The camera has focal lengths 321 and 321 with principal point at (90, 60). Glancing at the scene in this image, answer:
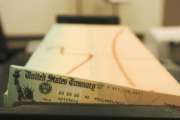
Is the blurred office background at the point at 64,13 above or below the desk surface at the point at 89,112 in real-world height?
above

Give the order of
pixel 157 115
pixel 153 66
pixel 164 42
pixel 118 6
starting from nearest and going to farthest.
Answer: pixel 157 115 → pixel 153 66 → pixel 164 42 → pixel 118 6

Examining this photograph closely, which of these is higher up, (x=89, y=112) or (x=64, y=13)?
(x=64, y=13)

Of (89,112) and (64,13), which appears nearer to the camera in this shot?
(89,112)

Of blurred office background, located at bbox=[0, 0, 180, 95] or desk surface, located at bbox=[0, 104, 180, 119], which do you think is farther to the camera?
blurred office background, located at bbox=[0, 0, 180, 95]

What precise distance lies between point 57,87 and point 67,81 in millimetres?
26

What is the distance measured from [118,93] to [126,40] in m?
0.62

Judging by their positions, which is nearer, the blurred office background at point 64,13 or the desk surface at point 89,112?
the desk surface at point 89,112

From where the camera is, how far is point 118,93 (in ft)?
2.32

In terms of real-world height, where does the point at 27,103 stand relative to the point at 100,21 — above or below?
below

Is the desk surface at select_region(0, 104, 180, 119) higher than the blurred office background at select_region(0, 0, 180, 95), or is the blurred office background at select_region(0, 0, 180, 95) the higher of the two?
the blurred office background at select_region(0, 0, 180, 95)

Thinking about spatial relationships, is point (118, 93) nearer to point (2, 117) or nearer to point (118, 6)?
point (2, 117)

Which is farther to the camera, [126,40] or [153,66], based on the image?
[126,40]

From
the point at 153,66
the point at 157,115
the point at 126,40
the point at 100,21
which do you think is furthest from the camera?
the point at 100,21

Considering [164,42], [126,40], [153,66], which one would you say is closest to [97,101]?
[153,66]
